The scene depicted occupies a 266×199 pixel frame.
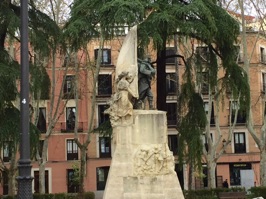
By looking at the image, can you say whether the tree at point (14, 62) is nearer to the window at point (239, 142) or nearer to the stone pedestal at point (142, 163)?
the stone pedestal at point (142, 163)

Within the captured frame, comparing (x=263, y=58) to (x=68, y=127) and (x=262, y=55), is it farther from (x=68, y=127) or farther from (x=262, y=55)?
(x=68, y=127)

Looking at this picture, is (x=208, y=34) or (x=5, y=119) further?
(x=208, y=34)

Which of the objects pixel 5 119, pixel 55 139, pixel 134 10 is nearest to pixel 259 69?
pixel 55 139

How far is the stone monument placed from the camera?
44.2ft

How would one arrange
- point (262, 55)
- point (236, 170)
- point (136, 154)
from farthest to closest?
point (262, 55), point (236, 170), point (136, 154)

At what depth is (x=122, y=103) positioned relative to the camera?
1364 centimetres

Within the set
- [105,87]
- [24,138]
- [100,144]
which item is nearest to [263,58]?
[105,87]

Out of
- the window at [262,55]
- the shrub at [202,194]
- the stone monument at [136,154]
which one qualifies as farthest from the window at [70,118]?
the stone monument at [136,154]

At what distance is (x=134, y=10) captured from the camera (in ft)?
55.2

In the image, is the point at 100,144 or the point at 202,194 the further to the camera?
the point at 100,144

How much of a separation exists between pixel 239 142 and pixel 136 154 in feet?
96.8

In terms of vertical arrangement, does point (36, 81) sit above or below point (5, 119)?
above

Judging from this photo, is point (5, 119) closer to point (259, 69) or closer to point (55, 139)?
point (55, 139)

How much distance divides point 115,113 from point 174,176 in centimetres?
229
